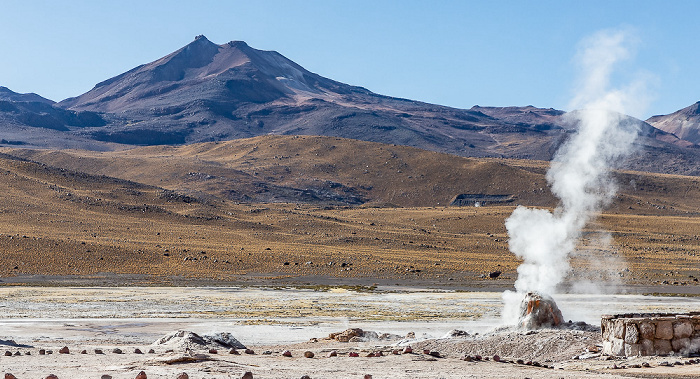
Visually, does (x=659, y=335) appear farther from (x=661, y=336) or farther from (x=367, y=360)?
(x=367, y=360)

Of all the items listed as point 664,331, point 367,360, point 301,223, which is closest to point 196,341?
point 367,360

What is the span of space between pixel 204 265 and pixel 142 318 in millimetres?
32116

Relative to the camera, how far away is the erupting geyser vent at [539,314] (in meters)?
25.0

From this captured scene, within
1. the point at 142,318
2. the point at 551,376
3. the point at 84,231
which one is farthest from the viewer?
the point at 84,231

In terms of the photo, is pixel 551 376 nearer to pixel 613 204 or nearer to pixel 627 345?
pixel 627 345

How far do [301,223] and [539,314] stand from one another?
246ft

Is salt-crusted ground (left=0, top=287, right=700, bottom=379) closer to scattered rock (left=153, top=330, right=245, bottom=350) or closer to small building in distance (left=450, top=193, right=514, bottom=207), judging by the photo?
scattered rock (left=153, top=330, right=245, bottom=350)

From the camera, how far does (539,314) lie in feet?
81.9

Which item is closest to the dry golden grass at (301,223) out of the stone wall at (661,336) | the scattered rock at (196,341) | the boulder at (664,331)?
the scattered rock at (196,341)

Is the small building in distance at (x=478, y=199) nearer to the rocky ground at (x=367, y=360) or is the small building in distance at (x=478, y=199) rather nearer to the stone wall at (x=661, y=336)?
the rocky ground at (x=367, y=360)

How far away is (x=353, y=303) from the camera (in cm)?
4116

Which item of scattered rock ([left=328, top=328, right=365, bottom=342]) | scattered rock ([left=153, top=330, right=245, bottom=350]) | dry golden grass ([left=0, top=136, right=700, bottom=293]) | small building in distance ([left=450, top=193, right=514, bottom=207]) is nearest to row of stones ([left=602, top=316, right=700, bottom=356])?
scattered rock ([left=328, top=328, right=365, bottom=342])

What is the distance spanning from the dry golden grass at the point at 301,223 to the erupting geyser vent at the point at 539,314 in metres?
31.3

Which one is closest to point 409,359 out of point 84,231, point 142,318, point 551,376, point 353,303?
point 551,376
